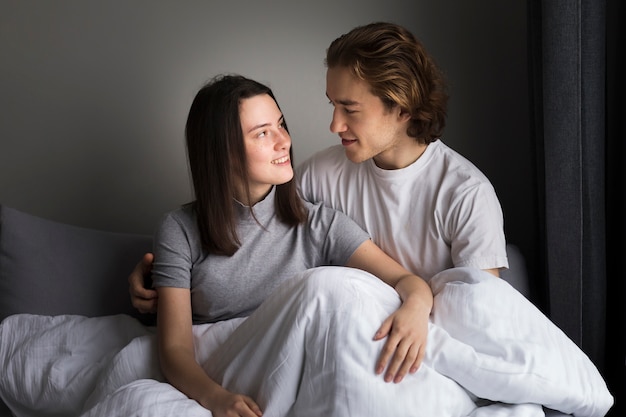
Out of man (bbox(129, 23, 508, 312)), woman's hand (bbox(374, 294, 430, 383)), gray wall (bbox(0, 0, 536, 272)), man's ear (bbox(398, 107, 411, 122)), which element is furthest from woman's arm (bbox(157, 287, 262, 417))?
gray wall (bbox(0, 0, 536, 272))

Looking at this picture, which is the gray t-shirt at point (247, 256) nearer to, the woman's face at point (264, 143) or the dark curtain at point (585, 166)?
the woman's face at point (264, 143)

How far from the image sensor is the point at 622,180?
2068mm

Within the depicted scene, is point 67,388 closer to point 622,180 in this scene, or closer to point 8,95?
point 8,95

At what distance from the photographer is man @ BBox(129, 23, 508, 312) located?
6.28 ft

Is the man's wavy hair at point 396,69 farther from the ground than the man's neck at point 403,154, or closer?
farther from the ground

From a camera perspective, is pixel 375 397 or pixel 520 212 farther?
pixel 520 212

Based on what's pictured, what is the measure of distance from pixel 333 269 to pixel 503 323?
347mm

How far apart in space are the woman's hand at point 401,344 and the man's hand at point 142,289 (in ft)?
2.17

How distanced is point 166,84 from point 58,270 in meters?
0.77

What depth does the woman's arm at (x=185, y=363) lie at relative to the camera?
5.04 ft

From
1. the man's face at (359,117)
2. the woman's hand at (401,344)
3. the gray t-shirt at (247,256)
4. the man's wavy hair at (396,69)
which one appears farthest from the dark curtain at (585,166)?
the woman's hand at (401,344)

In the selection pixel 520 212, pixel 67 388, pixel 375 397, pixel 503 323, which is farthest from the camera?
pixel 520 212

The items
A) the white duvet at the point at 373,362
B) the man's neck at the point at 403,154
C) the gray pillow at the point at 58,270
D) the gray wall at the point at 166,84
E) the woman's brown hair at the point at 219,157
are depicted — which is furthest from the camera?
the gray wall at the point at 166,84

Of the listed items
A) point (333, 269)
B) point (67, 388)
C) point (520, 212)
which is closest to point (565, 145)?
point (520, 212)
